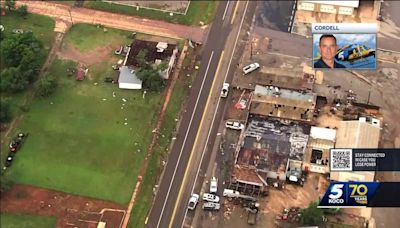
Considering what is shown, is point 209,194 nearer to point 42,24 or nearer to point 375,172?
point 375,172

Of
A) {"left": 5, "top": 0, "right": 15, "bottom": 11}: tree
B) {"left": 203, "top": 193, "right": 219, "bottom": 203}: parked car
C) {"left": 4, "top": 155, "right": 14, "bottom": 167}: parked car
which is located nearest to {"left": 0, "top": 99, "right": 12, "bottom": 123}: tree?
{"left": 4, "top": 155, "right": 14, "bottom": 167}: parked car

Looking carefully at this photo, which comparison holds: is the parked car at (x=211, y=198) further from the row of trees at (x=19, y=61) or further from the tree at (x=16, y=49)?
the tree at (x=16, y=49)

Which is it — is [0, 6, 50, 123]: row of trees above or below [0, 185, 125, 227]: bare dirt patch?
above

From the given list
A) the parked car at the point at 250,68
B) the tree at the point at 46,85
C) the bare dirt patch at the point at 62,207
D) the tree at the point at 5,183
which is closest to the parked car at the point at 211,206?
the bare dirt patch at the point at 62,207

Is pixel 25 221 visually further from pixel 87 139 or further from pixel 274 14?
pixel 274 14

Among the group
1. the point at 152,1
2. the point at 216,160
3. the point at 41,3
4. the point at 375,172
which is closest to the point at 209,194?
the point at 216,160

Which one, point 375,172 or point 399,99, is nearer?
point 375,172

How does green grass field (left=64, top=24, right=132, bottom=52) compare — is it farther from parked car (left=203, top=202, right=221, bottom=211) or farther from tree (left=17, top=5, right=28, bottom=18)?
parked car (left=203, top=202, right=221, bottom=211)
